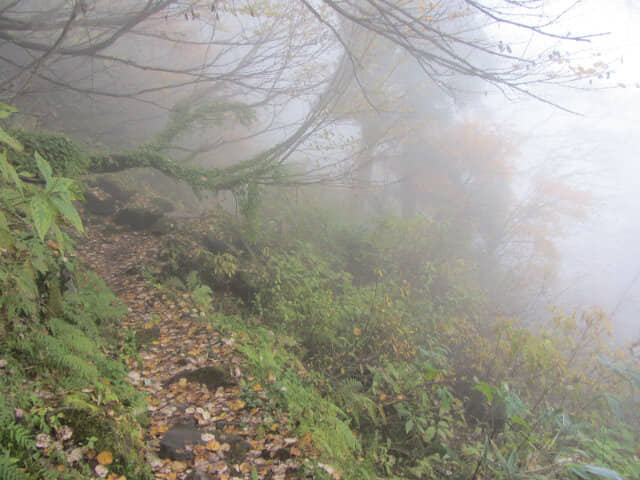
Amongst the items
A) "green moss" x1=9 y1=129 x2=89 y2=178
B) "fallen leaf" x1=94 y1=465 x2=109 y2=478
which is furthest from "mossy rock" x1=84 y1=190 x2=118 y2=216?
"fallen leaf" x1=94 y1=465 x2=109 y2=478

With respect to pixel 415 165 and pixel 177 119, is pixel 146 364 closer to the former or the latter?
pixel 177 119

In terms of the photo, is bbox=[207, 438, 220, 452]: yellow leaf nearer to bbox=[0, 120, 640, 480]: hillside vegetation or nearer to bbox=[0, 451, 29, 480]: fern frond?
bbox=[0, 120, 640, 480]: hillside vegetation

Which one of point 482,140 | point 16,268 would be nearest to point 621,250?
point 482,140

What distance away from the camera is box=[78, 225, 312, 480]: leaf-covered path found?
2236 millimetres

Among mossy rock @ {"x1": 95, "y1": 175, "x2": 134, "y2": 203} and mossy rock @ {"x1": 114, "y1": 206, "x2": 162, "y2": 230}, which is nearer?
mossy rock @ {"x1": 114, "y1": 206, "x2": 162, "y2": 230}

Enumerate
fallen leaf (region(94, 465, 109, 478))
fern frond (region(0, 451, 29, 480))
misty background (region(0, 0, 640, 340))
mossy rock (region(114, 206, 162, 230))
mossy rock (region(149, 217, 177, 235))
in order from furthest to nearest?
misty background (region(0, 0, 640, 340))
mossy rock (region(114, 206, 162, 230))
mossy rock (region(149, 217, 177, 235))
fallen leaf (region(94, 465, 109, 478))
fern frond (region(0, 451, 29, 480))

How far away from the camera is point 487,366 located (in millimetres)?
5984

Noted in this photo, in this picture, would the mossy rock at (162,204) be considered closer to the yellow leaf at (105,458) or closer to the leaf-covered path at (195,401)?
the leaf-covered path at (195,401)

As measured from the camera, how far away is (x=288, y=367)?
150 inches

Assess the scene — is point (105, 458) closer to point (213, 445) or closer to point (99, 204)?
point (213, 445)

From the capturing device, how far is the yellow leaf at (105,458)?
6.13 feet

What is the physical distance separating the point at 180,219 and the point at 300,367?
4.48 metres

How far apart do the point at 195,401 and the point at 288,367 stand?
3.94 feet

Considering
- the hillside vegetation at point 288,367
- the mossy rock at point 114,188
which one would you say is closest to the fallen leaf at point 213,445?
the hillside vegetation at point 288,367
